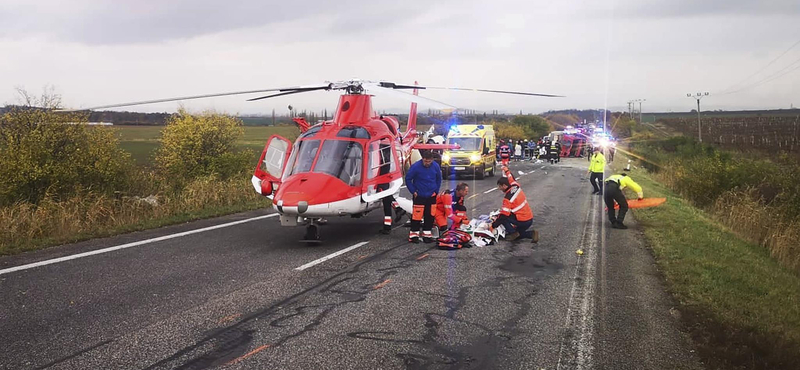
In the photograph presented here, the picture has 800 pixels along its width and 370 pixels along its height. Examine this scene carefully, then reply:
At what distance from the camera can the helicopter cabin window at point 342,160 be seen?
10.6 m

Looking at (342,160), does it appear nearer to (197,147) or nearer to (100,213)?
(100,213)

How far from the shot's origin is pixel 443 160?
94.9 feet

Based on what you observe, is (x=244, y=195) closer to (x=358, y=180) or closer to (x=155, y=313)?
(x=358, y=180)

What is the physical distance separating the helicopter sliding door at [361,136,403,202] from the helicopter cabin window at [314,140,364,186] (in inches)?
10.2

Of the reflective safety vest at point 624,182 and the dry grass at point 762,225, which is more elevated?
the reflective safety vest at point 624,182

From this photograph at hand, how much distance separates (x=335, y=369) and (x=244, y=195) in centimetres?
1402

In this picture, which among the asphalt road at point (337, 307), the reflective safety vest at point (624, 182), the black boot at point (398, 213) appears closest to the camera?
the asphalt road at point (337, 307)

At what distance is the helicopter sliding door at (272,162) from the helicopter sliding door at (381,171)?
175cm

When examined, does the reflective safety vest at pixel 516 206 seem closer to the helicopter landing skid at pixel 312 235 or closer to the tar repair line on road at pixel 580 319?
the tar repair line on road at pixel 580 319

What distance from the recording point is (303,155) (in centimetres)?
1089

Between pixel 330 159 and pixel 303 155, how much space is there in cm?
56

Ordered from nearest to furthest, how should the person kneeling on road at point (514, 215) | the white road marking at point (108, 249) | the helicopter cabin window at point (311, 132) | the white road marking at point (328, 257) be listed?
1. the white road marking at point (108, 249)
2. the white road marking at point (328, 257)
3. the helicopter cabin window at point (311, 132)
4. the person kneeling on road at point (514, 215)

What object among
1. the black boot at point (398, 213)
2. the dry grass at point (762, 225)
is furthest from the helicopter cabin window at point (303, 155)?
the dry grass at point (762, 225)

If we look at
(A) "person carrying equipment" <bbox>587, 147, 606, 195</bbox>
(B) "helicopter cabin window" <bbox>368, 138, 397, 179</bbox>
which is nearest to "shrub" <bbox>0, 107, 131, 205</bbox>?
(B) "helicopter cabin window" <bbox>368, 138, 397, 179</bbox>
